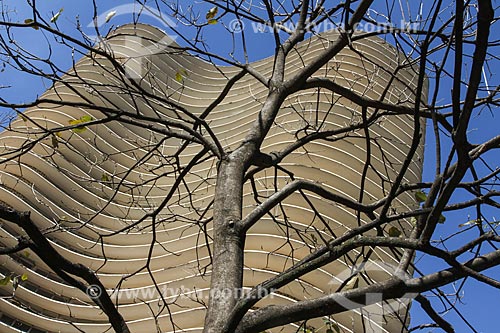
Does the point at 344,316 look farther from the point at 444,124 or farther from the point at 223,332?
the point at 223,332

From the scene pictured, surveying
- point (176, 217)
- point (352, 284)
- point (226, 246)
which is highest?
point (176, 217)

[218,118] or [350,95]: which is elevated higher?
[218,118]

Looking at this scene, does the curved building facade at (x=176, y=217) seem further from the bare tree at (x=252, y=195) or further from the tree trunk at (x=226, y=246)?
the tree trunk at (x=226, y=246)

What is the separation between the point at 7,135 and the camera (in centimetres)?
1230

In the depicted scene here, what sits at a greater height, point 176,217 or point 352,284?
point 176,217

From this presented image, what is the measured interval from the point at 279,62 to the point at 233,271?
5.26ft

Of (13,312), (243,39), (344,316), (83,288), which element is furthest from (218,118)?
(83,288)


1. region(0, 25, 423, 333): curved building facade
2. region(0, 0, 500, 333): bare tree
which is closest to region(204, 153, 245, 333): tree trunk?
region(0, 0, 500, 333): bare tree

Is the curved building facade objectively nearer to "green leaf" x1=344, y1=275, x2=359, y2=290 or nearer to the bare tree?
the bare tree

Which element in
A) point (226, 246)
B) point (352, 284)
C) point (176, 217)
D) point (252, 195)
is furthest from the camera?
point (252, 195)

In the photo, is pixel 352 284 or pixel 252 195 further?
pixel 252 195

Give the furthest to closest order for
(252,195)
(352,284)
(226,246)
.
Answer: (252,195), (352,284), (226,246)

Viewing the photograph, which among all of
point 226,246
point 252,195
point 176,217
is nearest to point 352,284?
point 226,246

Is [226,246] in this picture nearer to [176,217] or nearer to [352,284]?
[352,284]
